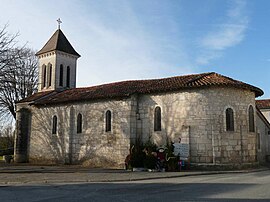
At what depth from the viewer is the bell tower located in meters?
30.5

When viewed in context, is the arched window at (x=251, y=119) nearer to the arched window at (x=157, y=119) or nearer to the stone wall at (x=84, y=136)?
the arched window at (x=157, y=119)

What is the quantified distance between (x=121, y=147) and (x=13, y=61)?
867 centimetres

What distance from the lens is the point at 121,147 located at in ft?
67.2

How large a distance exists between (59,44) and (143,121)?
14955 millimetres

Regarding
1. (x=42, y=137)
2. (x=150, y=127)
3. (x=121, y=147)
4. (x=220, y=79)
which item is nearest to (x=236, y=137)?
(x=220, y=79)

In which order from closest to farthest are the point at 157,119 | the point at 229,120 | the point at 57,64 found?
the point at 229,120, the point at 157,119, the point at 57,64

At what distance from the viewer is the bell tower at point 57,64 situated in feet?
99.9

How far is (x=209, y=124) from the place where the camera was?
18.3m

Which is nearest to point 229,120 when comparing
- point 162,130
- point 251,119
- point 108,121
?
point 251,119

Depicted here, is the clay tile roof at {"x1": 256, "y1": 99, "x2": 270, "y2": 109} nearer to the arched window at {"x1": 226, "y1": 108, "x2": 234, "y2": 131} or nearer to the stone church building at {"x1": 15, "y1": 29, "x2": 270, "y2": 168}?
the stone church building at {"x1": 15, "y1": 29, "x2": 270, "y2": 168}

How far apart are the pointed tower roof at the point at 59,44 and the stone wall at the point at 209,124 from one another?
1487 cm

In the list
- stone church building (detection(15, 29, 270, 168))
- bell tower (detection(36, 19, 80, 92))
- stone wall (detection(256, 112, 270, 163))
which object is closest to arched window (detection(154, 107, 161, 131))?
stone church building (detection(15, 29, 270, 168))

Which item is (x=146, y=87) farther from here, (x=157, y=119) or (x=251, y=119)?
(x=251, y=119)

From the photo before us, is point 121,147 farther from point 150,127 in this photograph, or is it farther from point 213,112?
point 213,112
